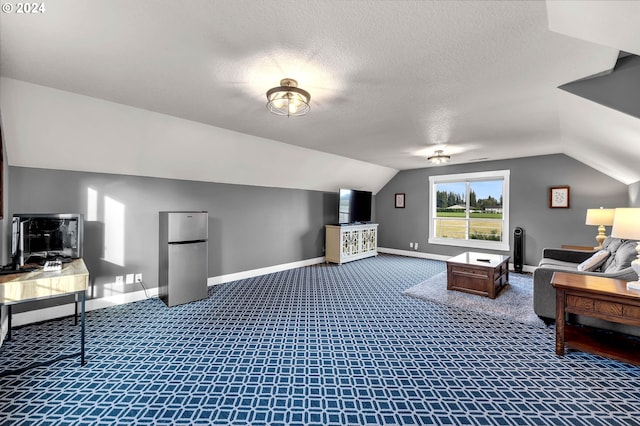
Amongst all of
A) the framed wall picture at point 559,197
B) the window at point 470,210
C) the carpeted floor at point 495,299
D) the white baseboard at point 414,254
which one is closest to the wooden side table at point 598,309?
the carpeted floor at point 495,299

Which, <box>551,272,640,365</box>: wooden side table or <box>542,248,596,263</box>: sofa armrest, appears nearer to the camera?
<box>551,272,640,365</box>: wooden side table

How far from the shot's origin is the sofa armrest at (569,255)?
13.6 ft

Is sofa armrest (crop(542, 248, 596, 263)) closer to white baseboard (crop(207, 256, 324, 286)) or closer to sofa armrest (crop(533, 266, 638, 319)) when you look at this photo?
sofa armrest (crop(533, 266, 638, 319))

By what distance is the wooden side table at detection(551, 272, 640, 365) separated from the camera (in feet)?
7.02

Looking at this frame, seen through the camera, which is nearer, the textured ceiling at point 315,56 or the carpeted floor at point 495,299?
the textured ceiling at point 315,56

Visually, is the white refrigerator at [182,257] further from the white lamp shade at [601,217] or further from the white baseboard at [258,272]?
the white lamp shade at [601,217]

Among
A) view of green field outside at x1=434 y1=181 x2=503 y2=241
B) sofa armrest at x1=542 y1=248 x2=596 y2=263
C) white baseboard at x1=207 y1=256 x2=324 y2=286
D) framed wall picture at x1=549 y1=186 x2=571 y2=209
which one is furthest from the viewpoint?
view of green field outside at x1=434 y1=181 x2=503 y2=241

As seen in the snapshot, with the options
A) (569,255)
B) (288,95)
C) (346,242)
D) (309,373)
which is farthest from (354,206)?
(309,373)

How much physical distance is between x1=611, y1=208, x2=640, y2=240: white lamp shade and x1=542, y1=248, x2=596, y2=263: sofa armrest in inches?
85.5

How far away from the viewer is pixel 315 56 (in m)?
2.03

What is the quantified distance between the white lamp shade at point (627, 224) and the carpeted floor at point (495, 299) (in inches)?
50.3

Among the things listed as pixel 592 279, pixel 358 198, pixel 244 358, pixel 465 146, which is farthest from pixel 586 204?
pixel 244 358

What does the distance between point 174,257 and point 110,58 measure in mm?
2401

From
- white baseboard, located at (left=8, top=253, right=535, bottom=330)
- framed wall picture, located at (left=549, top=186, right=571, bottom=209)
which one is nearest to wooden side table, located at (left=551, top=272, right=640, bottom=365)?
framed wall picture, located at (left=549, top=186, right=571, bottom=209)
